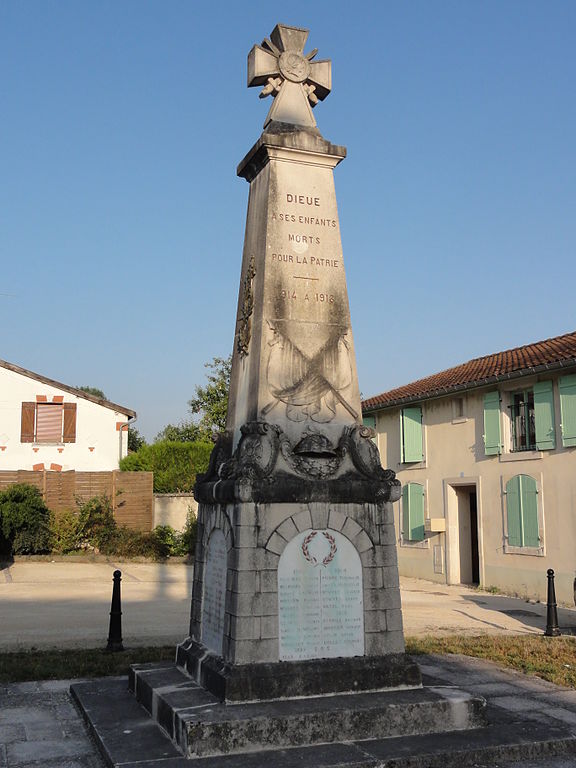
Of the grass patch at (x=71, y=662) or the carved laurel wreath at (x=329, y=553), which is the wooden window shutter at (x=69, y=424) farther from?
the carved laurel wreath at (x=329, y=553)

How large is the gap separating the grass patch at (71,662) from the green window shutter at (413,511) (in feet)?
37.9

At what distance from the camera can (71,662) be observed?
841 cm

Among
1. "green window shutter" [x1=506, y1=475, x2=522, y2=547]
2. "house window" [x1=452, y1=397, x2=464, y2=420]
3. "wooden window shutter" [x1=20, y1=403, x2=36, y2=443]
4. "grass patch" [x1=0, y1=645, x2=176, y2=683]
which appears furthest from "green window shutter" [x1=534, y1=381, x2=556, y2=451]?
"wooden window shutter" [x1=20, y1=403, x2=36, y2=443]

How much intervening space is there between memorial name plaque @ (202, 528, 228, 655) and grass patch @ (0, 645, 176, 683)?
6.90ft

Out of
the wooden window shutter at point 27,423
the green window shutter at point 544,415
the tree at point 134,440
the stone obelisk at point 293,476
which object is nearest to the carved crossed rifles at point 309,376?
the stone obelisk at point 293,476

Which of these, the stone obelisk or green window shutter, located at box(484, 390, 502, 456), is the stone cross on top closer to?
the stone obelisk

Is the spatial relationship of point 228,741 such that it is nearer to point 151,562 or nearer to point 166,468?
point 151,562

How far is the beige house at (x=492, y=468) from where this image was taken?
49.6 feet

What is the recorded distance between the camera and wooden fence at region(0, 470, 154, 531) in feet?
71.0

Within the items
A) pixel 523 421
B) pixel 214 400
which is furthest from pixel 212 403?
pixel 523 421

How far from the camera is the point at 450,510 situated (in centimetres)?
1891

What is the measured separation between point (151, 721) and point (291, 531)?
1786mm

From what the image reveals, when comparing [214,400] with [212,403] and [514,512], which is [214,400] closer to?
[212,403]

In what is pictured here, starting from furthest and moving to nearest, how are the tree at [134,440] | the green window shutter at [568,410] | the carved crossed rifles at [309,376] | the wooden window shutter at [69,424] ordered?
1. the tree at [134,440]
2. the wooden window shutter at [69,424]
3. the green window shutter at [568,410]
4. the carved crossed rifles at [309,376]
